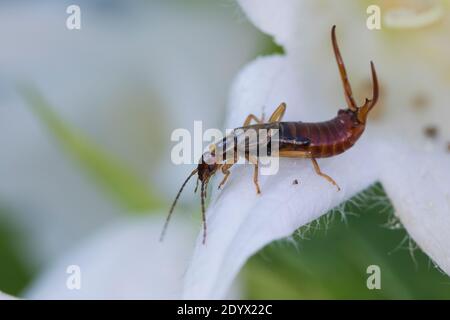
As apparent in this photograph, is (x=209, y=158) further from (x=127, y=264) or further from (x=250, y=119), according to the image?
(x=127, y=264)

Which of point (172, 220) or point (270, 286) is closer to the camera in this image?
point (270, 286)

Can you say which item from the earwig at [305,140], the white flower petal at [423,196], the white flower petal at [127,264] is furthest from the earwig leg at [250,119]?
the white flower petal at [127,264]

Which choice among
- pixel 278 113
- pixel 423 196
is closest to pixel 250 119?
pixel 278 113

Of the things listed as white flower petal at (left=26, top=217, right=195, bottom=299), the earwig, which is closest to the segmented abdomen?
the earwig

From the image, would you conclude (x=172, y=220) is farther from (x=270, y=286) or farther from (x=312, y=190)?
(x=312, y=190)

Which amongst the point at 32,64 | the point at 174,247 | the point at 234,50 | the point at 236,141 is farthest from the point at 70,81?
the point at 236,141

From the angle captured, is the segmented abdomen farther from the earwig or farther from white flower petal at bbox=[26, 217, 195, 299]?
white flower petal at bbox=[26, 217, 195, 299]

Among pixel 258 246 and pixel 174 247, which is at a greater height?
pixel 258 246
